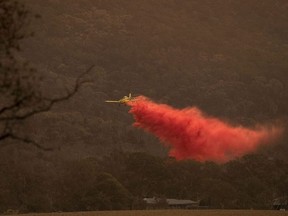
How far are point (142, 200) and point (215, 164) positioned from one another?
3170 centimetres

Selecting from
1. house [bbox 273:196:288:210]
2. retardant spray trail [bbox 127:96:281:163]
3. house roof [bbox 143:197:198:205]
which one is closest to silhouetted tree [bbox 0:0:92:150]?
retardant spray trail [bbox 127:96:281:163]

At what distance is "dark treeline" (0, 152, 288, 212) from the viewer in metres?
112

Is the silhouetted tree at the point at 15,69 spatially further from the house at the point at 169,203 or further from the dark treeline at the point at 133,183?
the house at the point at 169,203

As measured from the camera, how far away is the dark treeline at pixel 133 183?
112 metres

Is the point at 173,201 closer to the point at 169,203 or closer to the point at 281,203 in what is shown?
the point at 169,203

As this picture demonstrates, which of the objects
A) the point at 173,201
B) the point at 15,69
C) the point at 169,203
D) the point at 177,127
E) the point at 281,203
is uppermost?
the point at 177,127

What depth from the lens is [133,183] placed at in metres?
132

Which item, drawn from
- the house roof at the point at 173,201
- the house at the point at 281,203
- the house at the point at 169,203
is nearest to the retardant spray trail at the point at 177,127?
the house at the point at 169,203

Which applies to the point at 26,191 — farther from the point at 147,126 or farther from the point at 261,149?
the point at 261,149

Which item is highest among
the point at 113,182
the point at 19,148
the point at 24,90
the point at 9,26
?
the point at 19,148

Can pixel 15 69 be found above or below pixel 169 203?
below

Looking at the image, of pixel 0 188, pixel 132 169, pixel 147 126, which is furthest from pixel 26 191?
pixel 147 126

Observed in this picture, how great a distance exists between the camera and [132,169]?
445 feet

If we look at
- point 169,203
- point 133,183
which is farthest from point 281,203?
point 133,183
